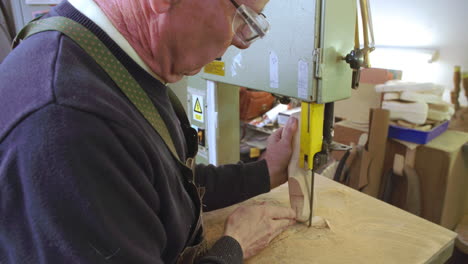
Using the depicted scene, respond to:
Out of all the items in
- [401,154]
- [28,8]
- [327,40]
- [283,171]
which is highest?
[28,8]

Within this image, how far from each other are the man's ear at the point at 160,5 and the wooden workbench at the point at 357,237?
63 cm

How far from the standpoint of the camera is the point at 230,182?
1045 mm

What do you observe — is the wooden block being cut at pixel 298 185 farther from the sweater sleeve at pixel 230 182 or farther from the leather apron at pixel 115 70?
the leather apron at pixel 115 70

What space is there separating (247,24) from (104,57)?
29 centimetres

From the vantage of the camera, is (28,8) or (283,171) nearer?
(283,171)

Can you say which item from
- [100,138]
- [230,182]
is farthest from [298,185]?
[100,138]

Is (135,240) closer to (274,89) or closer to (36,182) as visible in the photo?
(36,182)

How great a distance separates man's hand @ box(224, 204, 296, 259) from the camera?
2.88 feet

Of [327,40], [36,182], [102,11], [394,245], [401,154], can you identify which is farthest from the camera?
[401,154]

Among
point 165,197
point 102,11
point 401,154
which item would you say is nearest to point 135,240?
point 165,197

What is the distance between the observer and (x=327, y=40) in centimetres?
80

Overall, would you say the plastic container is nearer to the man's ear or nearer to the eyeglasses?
the eyeglasses

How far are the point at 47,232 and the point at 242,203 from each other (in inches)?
29.4

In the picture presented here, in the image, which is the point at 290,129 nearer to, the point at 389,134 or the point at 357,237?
the point at 357,237
